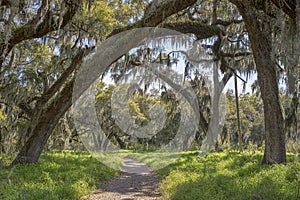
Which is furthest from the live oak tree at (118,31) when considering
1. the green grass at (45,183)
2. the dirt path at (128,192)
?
the dirt path at (128,192)

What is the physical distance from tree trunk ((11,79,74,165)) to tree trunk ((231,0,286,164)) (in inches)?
212

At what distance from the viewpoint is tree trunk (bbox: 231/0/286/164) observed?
7.43m

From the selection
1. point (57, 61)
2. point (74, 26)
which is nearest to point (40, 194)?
point (74, 26)

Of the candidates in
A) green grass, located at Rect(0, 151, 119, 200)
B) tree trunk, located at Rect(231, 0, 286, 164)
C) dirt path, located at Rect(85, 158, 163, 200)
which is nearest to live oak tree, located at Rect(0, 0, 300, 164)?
tree trunk, located at Rect(231, 0, 286, 164)

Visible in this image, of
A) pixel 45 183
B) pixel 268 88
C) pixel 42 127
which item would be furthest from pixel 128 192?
pixel 268 88

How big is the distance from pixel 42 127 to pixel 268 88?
6.53 m

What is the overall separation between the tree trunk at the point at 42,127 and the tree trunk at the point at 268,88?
538cm

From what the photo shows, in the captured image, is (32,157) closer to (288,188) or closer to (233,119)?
(288,188)

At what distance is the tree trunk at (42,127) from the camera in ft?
29.6

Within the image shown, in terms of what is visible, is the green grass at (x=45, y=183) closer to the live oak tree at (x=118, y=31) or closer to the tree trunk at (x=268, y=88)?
the live oak tree at (x=118, y=31)

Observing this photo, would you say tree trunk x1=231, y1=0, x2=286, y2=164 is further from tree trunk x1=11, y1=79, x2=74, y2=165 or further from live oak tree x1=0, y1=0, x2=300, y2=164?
tree trunk x1=11, y1=79, x2=74, y2=165

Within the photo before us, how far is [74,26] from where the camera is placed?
9.66 metres

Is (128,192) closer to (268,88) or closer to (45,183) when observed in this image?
(45,183)

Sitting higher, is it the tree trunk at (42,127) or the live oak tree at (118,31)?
the live oak tree at (118,31)
